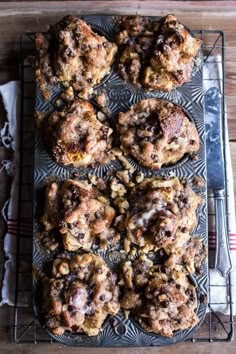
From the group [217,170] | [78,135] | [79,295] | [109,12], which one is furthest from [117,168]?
[109,12]

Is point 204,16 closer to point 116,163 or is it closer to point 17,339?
point 116,163

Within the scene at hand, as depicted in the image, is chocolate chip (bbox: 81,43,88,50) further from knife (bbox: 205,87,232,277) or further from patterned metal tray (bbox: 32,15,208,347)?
knife (bbox: 205,87,232,277)

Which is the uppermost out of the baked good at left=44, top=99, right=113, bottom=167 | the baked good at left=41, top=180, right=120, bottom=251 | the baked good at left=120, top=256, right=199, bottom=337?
the baked good at left=44, top=99, right=113, bottom=167

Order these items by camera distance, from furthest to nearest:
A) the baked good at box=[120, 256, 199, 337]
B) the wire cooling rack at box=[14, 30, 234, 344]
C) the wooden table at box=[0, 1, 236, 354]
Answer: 1. the wooden table at box=[0, 1, 236, 354]
2. the wire cooling rack at box=[14, 30, 234, 344]
3. the baked good at box=[120, 256, 199, 337]

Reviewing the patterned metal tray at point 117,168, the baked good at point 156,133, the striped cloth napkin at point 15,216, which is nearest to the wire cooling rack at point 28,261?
the striped cloth napkin at point 15,216

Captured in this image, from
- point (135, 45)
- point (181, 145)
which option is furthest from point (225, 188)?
point (135, 45)

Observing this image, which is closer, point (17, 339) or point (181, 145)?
point (181, 145)

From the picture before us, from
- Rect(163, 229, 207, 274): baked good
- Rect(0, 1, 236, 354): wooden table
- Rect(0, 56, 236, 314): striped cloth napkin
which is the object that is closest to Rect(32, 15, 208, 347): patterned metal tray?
Rect(163, 229, 207, 274): baked good
